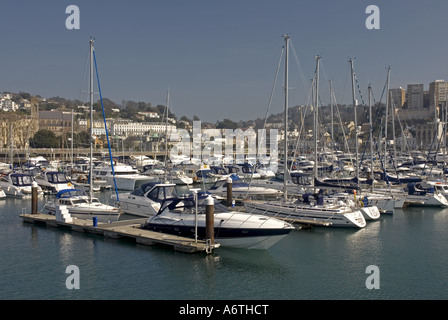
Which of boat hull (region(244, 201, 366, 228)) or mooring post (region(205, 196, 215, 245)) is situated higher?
mooring post (region(205, 196, 215, 245))

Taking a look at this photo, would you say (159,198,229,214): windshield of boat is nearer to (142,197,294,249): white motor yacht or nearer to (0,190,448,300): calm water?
(142,197,294,249): white motor yacht

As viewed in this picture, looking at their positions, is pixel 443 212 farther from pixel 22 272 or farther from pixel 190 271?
pixel 22 272

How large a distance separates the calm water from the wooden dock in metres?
0.32

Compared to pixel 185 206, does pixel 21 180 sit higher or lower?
lower

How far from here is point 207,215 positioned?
20.3m

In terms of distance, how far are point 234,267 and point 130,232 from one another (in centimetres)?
659

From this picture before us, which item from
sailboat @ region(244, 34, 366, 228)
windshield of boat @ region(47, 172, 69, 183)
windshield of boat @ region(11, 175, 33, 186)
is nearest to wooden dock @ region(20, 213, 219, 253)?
sailboat @ region(244, 34, 366, 228)

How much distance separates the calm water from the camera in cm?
1641

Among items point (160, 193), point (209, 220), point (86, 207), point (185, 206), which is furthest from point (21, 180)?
point (209, 220)

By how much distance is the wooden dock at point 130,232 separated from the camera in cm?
2044

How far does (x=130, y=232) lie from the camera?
23297 millimetres

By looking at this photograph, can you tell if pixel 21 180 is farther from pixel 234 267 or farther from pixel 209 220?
pixel 234 267
